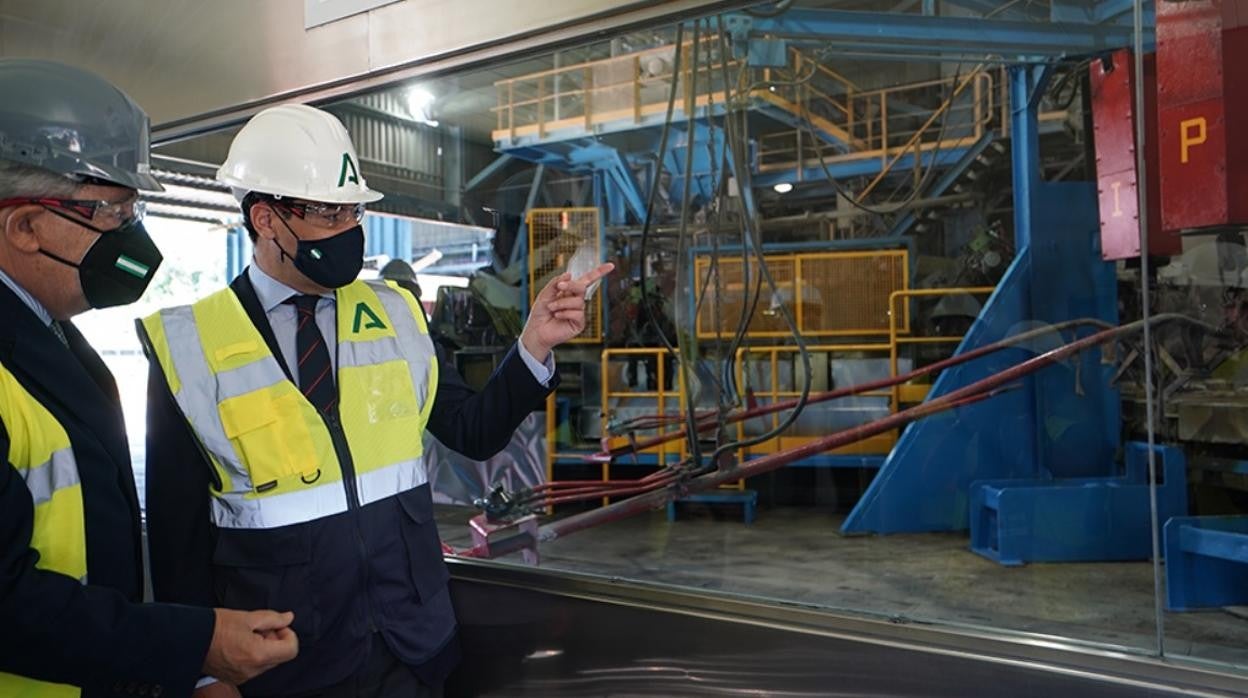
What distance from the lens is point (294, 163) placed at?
1.99 metres

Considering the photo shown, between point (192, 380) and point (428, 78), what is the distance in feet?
4.57

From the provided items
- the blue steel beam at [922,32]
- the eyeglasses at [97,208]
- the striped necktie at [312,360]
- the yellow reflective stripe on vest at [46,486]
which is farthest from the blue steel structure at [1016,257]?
the yellow reflective stripe on vest at [46,486]

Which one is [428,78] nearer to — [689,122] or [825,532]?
[689,122]

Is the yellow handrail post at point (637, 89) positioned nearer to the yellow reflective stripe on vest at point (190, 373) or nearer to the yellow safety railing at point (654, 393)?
the yellow safety railing at point (654, 393)

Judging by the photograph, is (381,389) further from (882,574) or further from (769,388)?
(769,388)

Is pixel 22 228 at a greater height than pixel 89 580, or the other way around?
pixel 22 228

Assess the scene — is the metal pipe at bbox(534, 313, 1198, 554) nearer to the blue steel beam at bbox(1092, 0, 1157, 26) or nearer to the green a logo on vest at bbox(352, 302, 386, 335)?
the blue steel beam at bbox(1092, 0, 1157, 26)

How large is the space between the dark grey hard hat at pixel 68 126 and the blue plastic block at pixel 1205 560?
2.61 metres

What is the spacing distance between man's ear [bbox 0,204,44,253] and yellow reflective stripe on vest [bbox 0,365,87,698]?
21cm

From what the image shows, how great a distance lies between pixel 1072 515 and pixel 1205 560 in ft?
1.62

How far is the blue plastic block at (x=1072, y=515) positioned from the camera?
2.58 metres

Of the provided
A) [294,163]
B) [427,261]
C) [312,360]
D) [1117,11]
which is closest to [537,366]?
[312,360]

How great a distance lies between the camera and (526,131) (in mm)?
3375

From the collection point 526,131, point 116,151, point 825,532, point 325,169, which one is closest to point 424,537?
point 325,169
